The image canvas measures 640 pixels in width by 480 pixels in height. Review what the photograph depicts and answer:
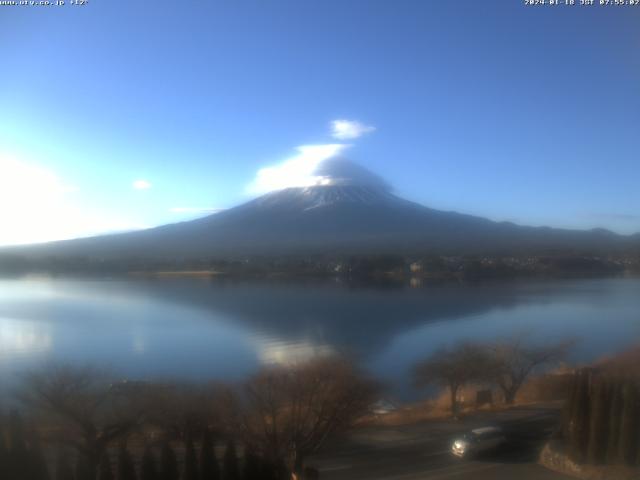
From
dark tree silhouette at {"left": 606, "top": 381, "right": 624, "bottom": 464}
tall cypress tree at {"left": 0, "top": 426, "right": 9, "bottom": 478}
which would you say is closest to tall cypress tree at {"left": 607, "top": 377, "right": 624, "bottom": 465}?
dark tree silhouette at {"left": 606, "top": 381, "right": 624, "bottom": 464}

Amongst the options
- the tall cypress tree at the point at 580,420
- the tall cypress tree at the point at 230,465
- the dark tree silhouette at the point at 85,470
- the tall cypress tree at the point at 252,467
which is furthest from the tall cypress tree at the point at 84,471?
the tall cypress tree at the point at 580,420

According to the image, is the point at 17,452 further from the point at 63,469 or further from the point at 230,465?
the point at 230,465

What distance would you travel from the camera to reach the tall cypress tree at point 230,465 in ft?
10.4

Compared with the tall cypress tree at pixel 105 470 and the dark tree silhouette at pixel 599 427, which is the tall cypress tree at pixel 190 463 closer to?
the tall cypress tree at pixel 105 470

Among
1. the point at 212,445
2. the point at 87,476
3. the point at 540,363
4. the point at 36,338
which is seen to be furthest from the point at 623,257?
the point at 36,338

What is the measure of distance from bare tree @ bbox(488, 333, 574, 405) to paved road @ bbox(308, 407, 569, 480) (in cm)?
27

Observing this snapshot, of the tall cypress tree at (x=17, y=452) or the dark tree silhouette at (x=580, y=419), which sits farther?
the dark tree silhouette at (x=580, y=419)

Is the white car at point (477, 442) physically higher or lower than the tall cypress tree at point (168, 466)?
lower

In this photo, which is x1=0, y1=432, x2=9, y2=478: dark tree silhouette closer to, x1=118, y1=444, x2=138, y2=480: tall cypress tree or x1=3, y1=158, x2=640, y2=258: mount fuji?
x1=118, y1=444, x2=138, y2=480: tall cypress tree

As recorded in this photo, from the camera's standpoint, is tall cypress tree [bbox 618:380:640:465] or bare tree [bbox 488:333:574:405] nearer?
tall cypress tree [bbox 618:380:640:465]

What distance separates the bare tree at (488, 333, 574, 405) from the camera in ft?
13.7

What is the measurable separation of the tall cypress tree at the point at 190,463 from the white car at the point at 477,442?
1.62 metres

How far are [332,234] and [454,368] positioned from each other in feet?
26.6

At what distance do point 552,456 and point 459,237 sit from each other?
725 centimetres
